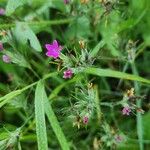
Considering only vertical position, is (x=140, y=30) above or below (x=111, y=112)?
above

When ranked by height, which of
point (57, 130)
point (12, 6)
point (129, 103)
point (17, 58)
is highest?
point (12, 6)

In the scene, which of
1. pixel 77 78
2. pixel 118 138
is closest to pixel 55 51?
pixel 77 78

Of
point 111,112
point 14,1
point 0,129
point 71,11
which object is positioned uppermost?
point 71,11

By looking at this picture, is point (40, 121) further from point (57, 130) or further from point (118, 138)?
point (118, 138)

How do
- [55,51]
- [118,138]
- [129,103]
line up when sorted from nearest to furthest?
1. [55,51]
2. [129,103]
3. [118,138]

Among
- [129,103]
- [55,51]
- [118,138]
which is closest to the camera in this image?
[55,51]

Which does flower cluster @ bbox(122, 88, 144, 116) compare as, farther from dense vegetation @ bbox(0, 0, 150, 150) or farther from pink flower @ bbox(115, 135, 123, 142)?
pink flower @ bbox(115, 135, 123, 142)

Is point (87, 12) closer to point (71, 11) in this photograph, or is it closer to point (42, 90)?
point (71, 11)

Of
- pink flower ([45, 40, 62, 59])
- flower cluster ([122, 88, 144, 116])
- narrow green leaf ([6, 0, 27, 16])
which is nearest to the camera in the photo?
pink flower ([45, 40, 62, 59])

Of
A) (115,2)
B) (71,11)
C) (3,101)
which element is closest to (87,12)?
(71,11)

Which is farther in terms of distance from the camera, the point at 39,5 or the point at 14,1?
the point at 39,5

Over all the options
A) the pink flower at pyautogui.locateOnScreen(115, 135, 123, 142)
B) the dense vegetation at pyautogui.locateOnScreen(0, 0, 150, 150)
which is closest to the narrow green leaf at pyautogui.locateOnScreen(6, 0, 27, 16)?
the dense vegetation at pyautogui.locateOnScreen(0, 0, 150, 150)
